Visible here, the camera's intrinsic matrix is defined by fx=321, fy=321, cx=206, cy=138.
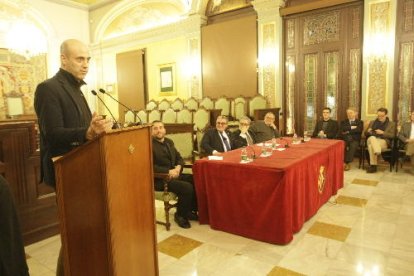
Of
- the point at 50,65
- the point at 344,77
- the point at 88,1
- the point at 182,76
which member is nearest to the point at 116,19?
the point at 88,1

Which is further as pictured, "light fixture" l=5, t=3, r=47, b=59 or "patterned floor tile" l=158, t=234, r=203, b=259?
"light fixture" l=5, t=3, r=47, b=59

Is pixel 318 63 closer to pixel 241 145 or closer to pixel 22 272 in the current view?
pixel 241 145

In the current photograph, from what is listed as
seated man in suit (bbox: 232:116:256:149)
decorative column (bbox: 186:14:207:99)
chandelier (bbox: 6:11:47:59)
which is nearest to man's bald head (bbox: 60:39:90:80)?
seated man in suit (bbox: 232:116:256:149)

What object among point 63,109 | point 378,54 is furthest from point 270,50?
point 63,109

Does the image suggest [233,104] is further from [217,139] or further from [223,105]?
[217,139]

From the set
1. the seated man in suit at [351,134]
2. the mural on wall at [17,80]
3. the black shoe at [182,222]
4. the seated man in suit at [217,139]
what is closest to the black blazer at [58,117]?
the black shoe at [182,222]

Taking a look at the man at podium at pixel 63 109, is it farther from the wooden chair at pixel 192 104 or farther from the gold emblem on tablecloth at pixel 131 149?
the wooden chair at pixel 192 104

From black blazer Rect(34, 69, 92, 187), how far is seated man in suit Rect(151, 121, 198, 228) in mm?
1443

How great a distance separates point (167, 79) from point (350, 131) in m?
5.46

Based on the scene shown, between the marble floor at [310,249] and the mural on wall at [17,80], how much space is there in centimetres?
798

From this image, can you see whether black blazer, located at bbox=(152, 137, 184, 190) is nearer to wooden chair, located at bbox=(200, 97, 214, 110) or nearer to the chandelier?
wooden chair, located at bbox=(200, 97, 214, 110)

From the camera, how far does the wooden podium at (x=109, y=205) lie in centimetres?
137

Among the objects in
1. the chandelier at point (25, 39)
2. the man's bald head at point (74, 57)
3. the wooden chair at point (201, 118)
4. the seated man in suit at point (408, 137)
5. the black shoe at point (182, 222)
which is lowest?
the black shoe at point (182, 222)

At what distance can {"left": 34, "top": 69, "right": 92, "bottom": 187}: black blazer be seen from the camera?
1.49m
